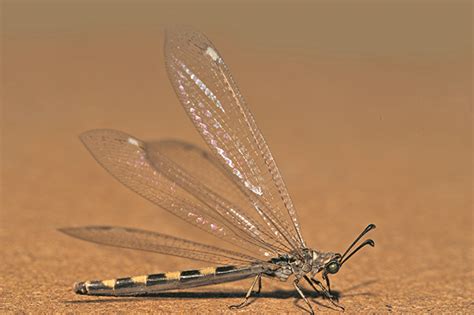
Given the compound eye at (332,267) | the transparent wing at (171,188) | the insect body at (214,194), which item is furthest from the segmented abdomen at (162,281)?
the compound eye at (332,267)

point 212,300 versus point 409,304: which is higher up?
point 409,304

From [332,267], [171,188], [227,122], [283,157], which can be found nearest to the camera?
[332,267]

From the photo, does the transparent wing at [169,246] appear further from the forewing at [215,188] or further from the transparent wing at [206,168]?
the transparent wing at [206,168]

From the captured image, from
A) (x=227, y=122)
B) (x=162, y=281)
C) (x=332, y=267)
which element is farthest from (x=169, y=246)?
(x=332, y=267)

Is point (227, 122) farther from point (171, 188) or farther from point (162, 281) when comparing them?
point (162, 281)

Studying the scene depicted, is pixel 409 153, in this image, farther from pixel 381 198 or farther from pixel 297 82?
pixel 297 82

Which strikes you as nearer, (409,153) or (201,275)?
(201,275)

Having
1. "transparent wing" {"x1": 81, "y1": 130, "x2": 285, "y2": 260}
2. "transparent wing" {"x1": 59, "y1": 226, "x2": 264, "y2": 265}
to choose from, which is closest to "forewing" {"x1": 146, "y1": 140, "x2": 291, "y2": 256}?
"transparent wing" {"x1": 81, "y1": 130, "x2": 285, "y2": 260}

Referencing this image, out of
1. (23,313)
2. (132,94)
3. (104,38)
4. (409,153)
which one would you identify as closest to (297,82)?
(132,94)
